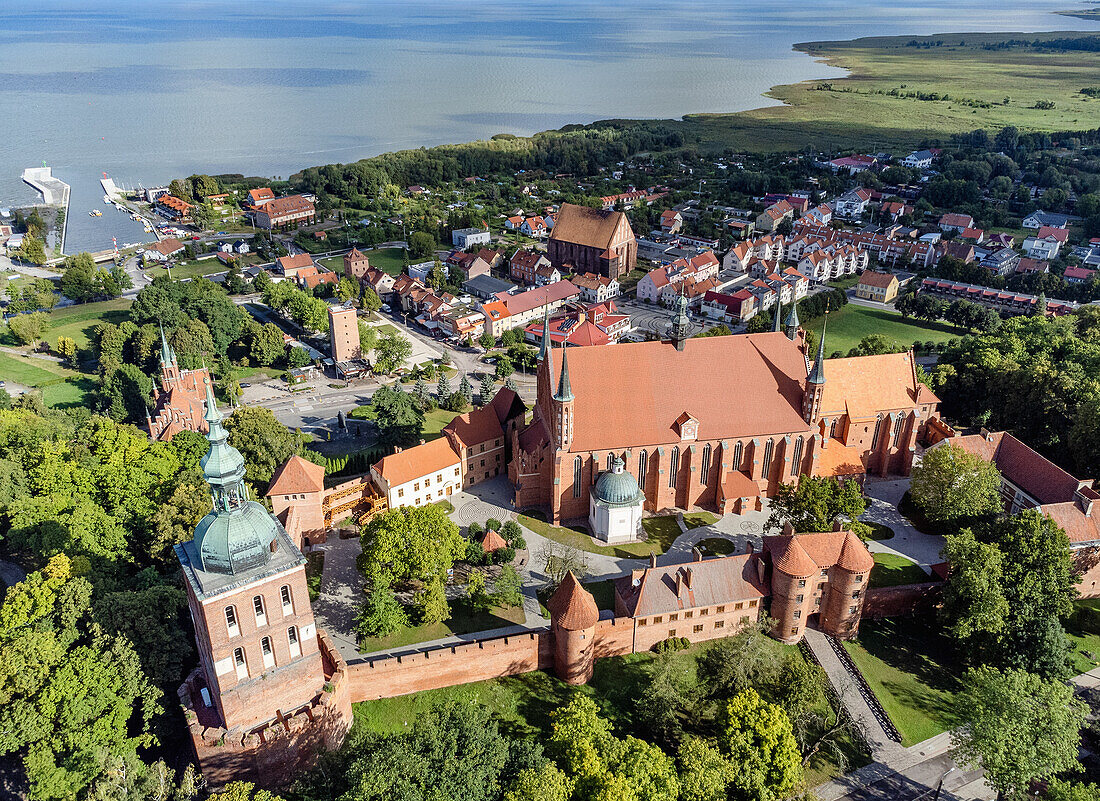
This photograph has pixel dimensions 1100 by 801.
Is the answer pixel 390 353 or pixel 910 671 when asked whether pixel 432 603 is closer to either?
pixel 910 671

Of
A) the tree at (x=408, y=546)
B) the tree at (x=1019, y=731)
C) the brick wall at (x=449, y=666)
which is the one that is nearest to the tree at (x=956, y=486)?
the tree at (x=1019, y=731)

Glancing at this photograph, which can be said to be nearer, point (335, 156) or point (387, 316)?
point (387, 316)

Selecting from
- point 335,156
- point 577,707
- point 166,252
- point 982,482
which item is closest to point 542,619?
point 577,707

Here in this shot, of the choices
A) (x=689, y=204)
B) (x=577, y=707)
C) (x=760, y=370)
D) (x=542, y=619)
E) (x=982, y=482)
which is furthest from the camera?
(x=689, y=204)

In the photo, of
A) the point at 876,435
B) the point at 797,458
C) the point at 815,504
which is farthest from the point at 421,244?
the point at 815,504

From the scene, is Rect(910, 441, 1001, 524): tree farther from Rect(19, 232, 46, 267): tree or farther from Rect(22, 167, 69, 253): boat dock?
Rect(22, 167, 69, 253): boat dock

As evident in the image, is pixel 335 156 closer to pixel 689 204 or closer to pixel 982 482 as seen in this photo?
pixel 689 204
